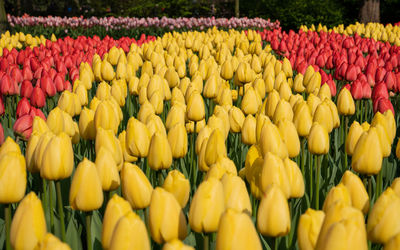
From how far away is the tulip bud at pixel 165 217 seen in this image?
138 cm

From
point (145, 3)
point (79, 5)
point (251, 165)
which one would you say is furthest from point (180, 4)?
point (251, 165)

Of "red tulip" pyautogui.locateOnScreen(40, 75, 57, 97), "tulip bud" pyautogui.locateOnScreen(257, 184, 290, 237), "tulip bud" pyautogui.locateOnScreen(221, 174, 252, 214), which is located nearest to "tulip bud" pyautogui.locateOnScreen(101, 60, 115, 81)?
"red tulip" pyautogui.locateOnScreen(40, 75, 57, 97)

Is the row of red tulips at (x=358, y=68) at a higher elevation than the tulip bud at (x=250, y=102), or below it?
below

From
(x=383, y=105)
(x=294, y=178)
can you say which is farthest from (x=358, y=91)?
(x=294, y=178)

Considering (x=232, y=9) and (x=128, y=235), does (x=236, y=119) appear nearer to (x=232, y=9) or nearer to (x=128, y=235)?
(x=128, y=235)

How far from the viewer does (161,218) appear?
54.8 inches

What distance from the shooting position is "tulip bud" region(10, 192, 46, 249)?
138cm

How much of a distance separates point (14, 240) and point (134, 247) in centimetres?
42

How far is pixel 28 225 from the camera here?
1.38 metres

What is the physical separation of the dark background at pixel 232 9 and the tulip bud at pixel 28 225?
18.4 m

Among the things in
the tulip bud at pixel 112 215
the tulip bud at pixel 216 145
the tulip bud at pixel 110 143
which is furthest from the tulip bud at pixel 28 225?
the tulip bud at pixel 216 145

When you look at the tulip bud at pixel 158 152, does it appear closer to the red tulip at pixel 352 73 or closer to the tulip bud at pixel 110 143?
the tulip bud at pixel 110 143

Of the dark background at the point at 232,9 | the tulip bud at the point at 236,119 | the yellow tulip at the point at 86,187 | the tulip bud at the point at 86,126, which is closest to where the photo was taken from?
the yellow tulip at the point at 86,187

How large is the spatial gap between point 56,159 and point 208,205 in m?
0.73
